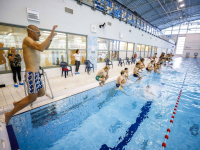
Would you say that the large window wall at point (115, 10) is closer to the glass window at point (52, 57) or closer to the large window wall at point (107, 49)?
the large window wall at point (107, 49)

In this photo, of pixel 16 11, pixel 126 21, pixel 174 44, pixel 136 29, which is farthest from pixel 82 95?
pixel 174 44

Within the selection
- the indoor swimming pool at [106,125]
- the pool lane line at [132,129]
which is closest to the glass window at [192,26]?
the indoor swimming pool at [106,125]

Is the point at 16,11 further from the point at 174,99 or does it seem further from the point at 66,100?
the point at 174,99

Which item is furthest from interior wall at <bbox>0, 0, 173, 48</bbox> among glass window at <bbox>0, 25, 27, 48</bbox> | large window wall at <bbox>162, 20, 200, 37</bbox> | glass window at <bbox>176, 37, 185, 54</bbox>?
glass window at <bbox>176, 37, 185, 54</bbox>

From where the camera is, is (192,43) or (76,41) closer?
(76,41)

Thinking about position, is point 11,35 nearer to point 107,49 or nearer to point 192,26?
point 107,49

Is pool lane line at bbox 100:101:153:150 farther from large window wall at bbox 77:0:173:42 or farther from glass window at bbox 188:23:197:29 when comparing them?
glass window at bbox 188:23:197:29

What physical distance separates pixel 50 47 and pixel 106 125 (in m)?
5.25

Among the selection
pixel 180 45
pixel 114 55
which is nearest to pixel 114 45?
pixel 114 55

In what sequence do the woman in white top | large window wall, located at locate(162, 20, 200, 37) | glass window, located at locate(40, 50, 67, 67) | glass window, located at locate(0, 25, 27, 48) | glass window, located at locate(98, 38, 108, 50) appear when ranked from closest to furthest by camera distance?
glass window, located at locate(0, 25, 27, 48) → glass window, located at locate(40, 50, 67, 67) → the woman in white top → glass window, located at locate(98, 38, 108, 50) → large window wall, located at locate(162, 20, 200, 37)

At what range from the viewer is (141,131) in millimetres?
2348

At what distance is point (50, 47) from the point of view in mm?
5691

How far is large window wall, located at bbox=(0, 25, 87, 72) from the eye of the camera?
13.9 feet

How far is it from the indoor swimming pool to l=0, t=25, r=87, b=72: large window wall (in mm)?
3416
